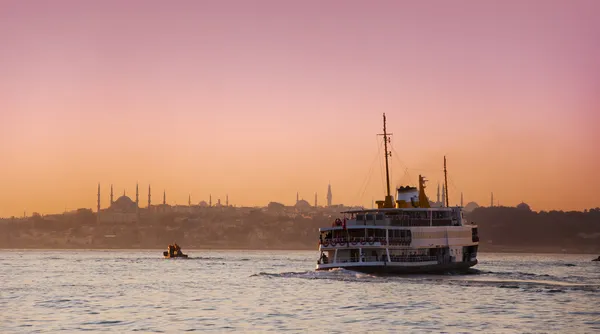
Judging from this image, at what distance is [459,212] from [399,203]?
23.8 ft

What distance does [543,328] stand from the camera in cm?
4694

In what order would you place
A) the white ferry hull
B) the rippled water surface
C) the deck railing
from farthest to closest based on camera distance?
the deck railing → the white ferry hull → the rippled water surface

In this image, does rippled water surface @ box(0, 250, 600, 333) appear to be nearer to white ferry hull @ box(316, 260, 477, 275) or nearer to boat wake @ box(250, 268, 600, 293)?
boat wake @ box(250, 268, 600, 293)

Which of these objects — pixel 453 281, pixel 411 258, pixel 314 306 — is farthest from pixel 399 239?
pixel 314 306

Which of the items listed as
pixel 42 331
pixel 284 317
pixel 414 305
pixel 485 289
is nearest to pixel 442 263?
pixel 485 289

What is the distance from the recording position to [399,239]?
8769cm

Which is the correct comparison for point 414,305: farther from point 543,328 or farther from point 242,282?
point 242,282

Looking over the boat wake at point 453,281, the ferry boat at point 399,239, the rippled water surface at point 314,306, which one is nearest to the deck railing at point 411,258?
the ferry boat at point 399,239

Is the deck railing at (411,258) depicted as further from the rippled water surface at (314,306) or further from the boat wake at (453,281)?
the rippled water surface at (314,306)

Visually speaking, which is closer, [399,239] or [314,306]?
[314,306]

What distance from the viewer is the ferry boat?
3401 inches

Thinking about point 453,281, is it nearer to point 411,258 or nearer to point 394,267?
point 394,267

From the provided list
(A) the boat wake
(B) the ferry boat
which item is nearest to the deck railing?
(B) the ferry boat

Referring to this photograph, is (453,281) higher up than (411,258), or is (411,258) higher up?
(411,258)
